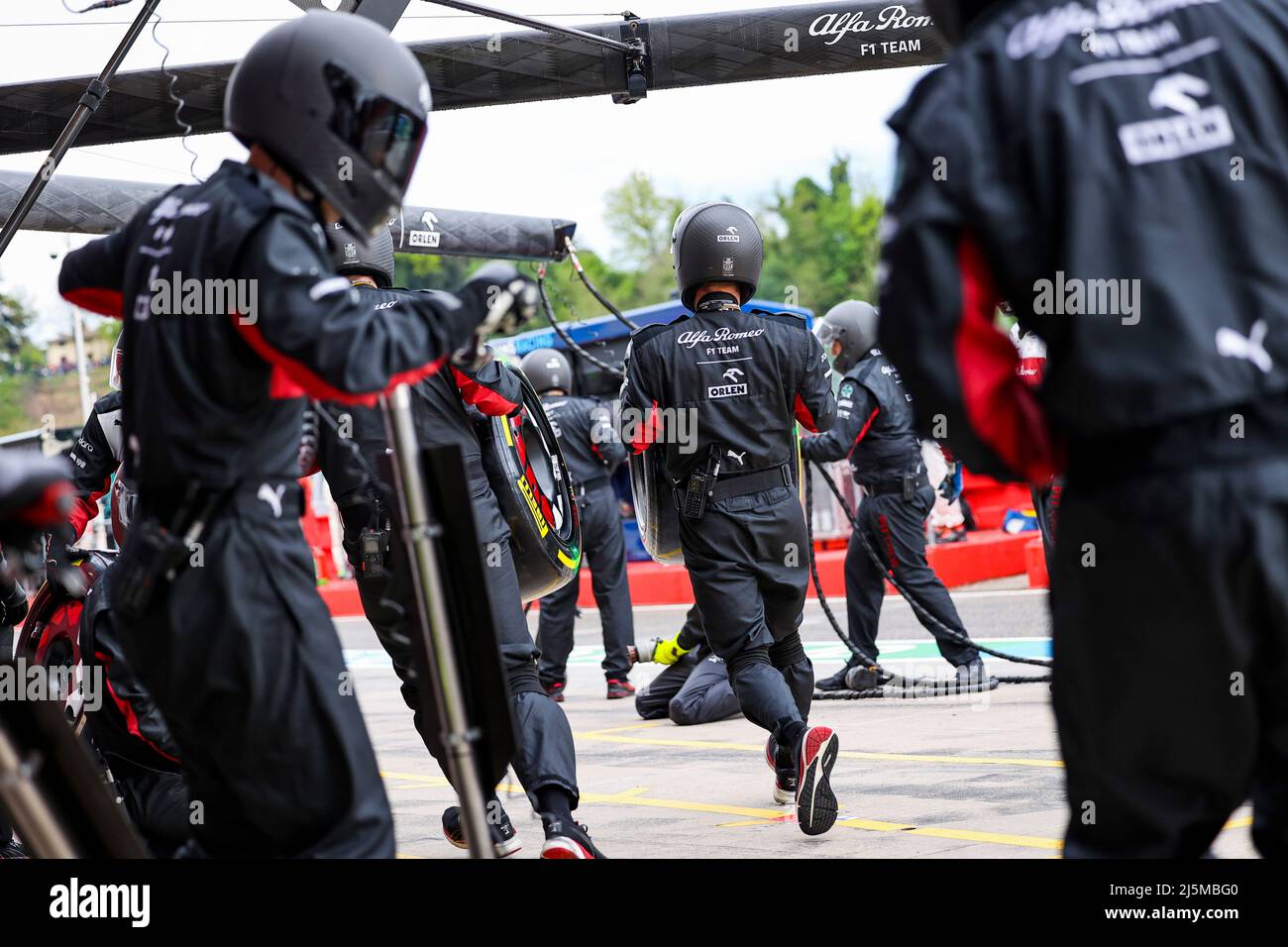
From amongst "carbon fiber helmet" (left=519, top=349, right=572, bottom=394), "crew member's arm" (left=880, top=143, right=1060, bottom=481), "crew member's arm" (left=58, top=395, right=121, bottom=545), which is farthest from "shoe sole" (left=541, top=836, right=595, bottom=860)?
"carbon fiber helmet" (left=519, top=349, right=572, bottom=394)

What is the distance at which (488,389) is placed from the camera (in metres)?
4.88

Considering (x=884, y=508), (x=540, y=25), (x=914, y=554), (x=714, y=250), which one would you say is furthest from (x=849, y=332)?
(x=540, y=25)

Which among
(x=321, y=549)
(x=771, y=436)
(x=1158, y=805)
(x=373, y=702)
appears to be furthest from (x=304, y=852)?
(x=321, y=549)

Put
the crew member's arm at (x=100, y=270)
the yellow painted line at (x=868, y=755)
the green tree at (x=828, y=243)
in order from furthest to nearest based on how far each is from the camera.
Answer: the green tree at (x=828, y=243), the yellow painted line at (x=868, y=755), the crew member's arm at (x=100, y=270)

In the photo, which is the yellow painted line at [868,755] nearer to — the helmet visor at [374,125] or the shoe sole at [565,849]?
the shoe sole at [565,849]

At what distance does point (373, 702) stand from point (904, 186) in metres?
8.94

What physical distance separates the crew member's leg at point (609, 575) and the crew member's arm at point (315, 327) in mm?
6860

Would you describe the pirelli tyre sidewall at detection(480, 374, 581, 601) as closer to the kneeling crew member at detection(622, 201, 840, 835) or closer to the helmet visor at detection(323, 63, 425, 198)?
the kneeling crew member at detection(622, 201, 840, 835)

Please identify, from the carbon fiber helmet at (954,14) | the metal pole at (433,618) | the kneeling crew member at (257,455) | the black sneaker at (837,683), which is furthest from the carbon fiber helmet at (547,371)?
the carbon fiber helmet at (954,14)

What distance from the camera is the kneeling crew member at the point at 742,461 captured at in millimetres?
5449

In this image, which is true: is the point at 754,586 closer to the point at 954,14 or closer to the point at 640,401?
the point at 640,401

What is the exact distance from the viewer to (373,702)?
1055 centimetres

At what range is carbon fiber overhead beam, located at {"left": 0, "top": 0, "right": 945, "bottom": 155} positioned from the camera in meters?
6.17
